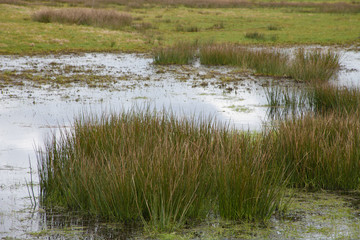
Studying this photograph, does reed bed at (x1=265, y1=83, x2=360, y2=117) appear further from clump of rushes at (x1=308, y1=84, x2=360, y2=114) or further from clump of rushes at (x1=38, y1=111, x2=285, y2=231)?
clump of rushes at (x1=38, y1=111, x2=285, y2=231)

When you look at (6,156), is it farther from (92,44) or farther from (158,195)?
(92,44)

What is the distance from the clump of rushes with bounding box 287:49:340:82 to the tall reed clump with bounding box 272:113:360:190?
6.63 meters

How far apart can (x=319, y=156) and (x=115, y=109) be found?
197 inches

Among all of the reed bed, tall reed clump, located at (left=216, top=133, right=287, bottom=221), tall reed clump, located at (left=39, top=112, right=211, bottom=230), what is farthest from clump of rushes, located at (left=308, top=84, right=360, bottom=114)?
tall reed clump, located at (left=39, top=112, right=211, bottom=230)

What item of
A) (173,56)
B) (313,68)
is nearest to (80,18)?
(173,56)

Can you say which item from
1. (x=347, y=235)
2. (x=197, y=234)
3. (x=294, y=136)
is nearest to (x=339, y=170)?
(x=294, y=136)

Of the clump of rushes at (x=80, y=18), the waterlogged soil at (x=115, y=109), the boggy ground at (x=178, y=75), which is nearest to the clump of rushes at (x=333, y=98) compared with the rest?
the waterlogged soil at (x=115, y=109)

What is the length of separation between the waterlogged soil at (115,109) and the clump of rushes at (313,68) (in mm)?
369

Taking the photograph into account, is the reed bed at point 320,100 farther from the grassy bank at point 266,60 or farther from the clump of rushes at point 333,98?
the grassy bank at point 266,60

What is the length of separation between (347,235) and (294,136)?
166 cm

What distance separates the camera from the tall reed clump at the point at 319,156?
525 cm

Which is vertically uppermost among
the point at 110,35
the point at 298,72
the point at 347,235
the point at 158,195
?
the point at 110,35

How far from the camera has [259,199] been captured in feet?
14.4

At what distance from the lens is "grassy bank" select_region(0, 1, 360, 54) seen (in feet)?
66.2
